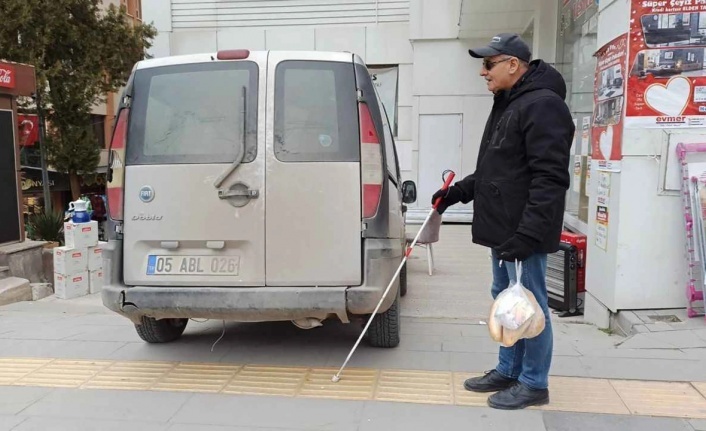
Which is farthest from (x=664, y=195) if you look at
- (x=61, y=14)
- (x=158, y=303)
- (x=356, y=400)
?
(x=61, y=14)

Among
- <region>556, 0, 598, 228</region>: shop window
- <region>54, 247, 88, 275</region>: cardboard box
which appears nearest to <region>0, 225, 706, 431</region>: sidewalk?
<region>556, 0, 598, 228</region>: shop window

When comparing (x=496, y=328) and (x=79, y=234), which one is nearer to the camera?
(x=496, y=328)

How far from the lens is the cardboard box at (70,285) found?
23.2ft

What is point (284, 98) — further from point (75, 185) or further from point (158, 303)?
point (75, 185)

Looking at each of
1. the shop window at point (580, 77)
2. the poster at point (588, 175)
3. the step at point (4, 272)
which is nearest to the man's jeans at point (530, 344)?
the poster at point (588, 175)

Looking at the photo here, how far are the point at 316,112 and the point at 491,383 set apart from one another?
6.51ft

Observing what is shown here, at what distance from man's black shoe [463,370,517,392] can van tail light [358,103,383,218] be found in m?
1.20

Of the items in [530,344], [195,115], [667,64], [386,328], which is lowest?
[386,328]

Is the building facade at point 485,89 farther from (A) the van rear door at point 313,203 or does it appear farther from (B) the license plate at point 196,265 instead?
(B) the license plate at point 196,265

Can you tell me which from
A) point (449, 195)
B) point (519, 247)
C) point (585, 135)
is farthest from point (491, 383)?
point (585, 135)

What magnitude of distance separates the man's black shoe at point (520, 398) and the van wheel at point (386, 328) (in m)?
1.03

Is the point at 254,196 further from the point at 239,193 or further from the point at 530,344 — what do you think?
the point at 530,344

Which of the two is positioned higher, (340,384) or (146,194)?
(146,194)

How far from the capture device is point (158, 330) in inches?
169
